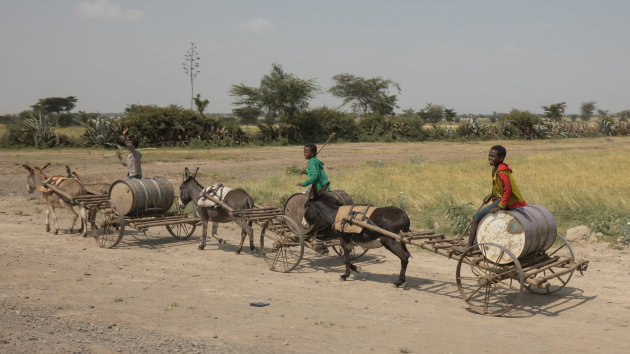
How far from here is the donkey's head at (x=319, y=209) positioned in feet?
33.6

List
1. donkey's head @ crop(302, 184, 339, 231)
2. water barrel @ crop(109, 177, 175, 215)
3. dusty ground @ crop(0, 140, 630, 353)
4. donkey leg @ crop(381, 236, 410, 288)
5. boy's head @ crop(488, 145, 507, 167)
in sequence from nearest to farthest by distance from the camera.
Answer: dusty ground @ crop(0, 140, 630, 353) < boy's head @ crop(488, 145, 507, 167) < donkey leg @ crop(381, 236, 410, 288) < donkey's head @ crop(302, 184, 339, 231) < water barrel @ crop(109, 177, 175, 215)

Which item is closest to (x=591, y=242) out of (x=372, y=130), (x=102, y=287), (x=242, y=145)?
(x=102, y=287)

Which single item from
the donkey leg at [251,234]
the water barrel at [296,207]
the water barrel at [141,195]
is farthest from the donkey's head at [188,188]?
the water barrel at [296,207]

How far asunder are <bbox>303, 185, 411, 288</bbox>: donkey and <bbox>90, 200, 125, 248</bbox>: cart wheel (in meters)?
4.22

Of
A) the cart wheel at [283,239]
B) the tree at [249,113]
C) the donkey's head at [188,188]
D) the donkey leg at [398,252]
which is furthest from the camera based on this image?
the tree at [249,113]

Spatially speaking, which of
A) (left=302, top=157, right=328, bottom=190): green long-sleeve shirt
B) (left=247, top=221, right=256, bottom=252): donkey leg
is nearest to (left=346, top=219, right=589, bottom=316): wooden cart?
(left=302, top=157, right=328, bottom=190): green long-sleeve shirt

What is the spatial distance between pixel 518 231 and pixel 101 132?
129 feet

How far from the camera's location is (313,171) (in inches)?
407

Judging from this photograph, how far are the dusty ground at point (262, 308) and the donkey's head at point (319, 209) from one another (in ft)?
3.06

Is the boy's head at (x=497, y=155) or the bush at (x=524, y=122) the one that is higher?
the bush at (x=524, y=122)

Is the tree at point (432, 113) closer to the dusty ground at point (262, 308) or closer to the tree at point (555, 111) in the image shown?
the tree at point (555, 111)

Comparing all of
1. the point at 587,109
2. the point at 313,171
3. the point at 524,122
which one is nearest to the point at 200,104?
the point at 524,122

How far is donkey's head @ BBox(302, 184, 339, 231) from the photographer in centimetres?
1023

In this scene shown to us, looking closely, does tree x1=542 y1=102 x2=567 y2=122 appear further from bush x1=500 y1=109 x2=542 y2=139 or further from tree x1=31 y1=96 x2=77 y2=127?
tree x1=31 y1=96 x2=77 y2=127
